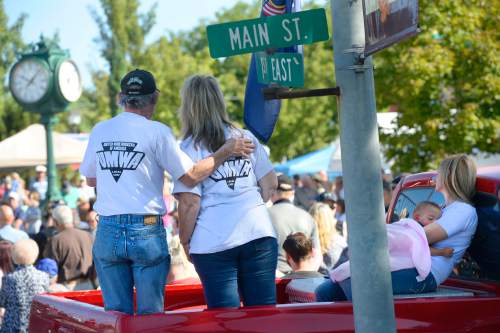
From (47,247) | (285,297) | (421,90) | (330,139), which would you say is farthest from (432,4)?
(330,139)

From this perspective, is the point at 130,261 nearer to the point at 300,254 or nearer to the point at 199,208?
the point at 199,208

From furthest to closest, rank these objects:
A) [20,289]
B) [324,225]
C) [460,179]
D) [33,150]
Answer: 1. [33,150]
2. [324,225]
3. [20,289]
4. [460,179]

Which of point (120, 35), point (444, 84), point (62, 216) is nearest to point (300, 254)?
point (62, 216)

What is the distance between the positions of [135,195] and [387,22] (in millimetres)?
1774

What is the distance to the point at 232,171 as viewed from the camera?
467 centimetres

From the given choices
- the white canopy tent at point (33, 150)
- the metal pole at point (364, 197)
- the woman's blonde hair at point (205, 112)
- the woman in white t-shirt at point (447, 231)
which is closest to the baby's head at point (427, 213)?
the woman in white t-shirt at point (447, 231)

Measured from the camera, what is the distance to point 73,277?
30.9ft

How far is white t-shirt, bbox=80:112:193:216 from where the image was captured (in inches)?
177

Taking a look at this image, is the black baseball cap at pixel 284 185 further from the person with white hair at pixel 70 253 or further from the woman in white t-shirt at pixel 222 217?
the woman in white t-shirt at pixel 222 217

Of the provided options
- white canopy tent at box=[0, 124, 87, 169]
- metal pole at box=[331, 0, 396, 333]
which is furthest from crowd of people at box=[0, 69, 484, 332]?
white canopy tent at box=[0, 124, 87, 169]

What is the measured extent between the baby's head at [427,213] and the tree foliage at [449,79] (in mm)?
12060

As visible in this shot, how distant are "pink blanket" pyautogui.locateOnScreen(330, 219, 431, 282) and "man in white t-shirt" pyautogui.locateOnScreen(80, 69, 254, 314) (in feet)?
2.81

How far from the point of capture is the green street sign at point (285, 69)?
3.39 metres

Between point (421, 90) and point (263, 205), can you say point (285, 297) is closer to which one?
point (263, 205)
